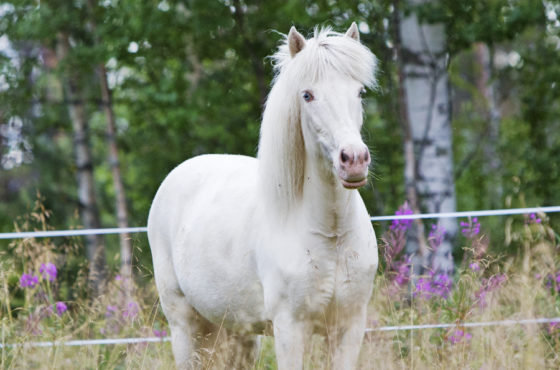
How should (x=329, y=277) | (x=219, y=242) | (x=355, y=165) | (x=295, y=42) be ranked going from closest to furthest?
(x=355, y=165), (x=329, y=277), (x=295, y=42), (x=219, y=242)

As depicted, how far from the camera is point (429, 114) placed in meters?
7.34

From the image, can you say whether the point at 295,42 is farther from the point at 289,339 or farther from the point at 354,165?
the point at 289,339

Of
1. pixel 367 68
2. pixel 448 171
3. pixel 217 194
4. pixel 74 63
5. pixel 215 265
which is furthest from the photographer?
pixel 74 63

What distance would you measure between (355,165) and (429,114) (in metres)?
4.73

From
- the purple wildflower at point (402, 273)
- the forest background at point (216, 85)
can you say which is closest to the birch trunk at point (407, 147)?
the forest background at point (216, 85)

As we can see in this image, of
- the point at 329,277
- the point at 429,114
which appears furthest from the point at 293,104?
the point at 429,114

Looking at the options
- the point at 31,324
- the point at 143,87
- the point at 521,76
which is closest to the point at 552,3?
the point at 521,76

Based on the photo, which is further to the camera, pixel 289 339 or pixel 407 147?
pixel 407 147

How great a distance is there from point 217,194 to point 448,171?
387 cm

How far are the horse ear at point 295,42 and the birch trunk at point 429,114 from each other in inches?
166

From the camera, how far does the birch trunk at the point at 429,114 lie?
7.32 meters

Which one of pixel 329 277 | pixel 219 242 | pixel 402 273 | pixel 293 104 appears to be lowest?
pixel 402 273

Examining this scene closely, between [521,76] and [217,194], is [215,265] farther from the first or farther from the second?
[521,76]

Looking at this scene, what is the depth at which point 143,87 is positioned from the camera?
10.8m
